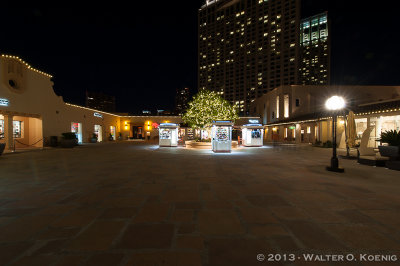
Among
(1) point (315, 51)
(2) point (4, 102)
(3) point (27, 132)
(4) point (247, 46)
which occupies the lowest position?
(3) point (27, 132)

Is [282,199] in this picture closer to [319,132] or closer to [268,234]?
[268,234]

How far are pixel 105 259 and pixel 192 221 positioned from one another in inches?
51.5

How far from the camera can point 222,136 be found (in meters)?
13.8

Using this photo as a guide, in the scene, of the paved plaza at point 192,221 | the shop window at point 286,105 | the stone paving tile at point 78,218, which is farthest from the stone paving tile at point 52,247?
the shop window at point 286,105

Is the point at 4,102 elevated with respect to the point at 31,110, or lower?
elevated

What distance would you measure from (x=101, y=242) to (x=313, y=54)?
163 m

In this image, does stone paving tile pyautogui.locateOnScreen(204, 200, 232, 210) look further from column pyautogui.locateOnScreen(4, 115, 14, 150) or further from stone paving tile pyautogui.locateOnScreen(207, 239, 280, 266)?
column pyautogui.locateOnScreen(4, 115, 14, 150)

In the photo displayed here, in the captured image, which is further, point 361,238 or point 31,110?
point 31,110

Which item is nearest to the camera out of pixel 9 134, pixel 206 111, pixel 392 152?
pixel 392 152

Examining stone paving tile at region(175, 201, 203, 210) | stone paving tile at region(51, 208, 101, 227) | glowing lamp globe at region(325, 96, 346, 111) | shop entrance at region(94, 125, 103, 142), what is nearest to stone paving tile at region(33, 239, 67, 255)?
stone paving tile at region(51, 208, 101, 227)

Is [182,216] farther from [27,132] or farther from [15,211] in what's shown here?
[27,132]

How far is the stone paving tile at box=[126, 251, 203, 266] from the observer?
6.68ft

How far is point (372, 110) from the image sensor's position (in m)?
15.4

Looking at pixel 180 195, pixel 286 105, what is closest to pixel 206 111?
pixel 180 195
